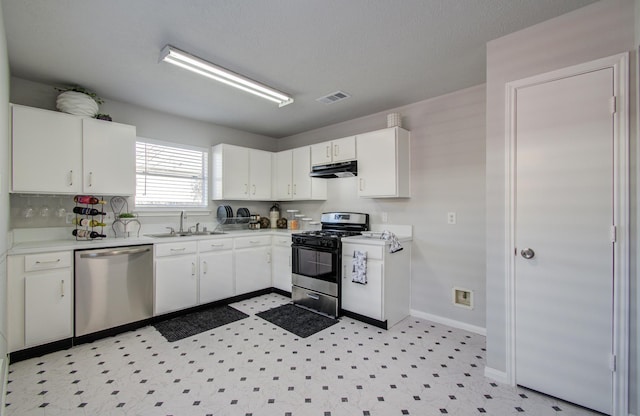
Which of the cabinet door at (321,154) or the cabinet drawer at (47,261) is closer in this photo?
the cabinet drawer at (47,261)

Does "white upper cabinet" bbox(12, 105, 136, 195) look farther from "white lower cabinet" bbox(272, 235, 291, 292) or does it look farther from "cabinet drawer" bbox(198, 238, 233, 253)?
"white lower cabinet" bbox(272, 235, 291, 292)

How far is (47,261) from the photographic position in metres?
2.50

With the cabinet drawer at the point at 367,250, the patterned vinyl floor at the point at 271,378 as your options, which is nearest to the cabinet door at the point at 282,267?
the cabinet drawer at the point at 367,250

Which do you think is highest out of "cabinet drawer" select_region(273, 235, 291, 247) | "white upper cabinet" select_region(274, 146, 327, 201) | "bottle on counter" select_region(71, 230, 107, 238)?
"white upper cabinet" select_region(274, 146, 327, 201)

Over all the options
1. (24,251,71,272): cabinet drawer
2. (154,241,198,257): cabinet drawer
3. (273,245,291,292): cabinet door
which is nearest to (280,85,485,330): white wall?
(273,245,291,292): cabinet door

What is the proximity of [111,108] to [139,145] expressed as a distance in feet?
1.62

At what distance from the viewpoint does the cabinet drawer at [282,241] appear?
4066 millimetres

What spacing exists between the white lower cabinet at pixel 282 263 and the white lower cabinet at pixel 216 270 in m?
0.66

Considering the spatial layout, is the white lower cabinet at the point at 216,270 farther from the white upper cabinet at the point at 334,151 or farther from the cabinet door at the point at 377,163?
the cabinet door at the point at 377,163

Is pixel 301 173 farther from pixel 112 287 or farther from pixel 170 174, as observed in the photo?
pixel 112 287

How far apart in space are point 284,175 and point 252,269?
1.58 metres

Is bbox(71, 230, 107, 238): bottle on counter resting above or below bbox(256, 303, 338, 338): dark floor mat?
above

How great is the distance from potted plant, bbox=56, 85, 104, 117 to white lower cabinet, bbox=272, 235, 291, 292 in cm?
265

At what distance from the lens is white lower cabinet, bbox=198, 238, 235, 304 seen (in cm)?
353
